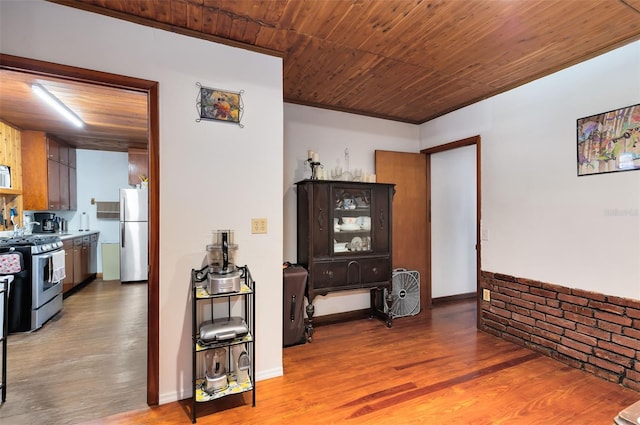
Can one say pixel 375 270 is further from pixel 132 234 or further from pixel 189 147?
pixel 132 234

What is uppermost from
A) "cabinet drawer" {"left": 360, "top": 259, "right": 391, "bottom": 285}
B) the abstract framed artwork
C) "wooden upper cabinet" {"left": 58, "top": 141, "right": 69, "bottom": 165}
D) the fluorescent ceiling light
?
the fluorescent ceiling light

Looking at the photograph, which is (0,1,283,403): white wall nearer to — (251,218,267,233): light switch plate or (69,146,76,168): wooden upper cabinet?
(251,218,267,233): light switch plate

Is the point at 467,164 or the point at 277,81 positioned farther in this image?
the point at 467,164

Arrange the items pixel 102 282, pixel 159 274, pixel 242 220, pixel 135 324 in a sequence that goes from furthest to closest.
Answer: pixel 102 282, pixel 135 324, pixel 242 220, pixel 159 274

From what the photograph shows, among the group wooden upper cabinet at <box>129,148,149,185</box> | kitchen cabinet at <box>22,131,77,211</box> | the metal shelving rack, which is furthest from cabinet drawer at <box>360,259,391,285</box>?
kitchen cabinet at <box>22,131,77,211</box>

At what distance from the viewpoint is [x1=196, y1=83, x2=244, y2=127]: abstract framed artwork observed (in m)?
2.13

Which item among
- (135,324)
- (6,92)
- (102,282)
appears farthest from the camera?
(102,282)

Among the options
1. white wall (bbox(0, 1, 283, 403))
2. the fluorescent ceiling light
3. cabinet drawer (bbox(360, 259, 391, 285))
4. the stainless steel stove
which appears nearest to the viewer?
white wall (bbox(0, 1, 283, 403))

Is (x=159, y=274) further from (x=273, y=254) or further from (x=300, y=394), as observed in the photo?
(x=300, y=394)

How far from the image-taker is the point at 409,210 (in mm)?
4012

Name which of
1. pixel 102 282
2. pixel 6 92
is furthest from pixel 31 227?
pixel 6 92

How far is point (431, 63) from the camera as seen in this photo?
2.57 metres

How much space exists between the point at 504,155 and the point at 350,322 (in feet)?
8.20

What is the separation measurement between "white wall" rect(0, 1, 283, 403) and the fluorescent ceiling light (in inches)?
64.8
